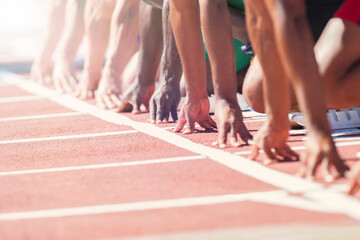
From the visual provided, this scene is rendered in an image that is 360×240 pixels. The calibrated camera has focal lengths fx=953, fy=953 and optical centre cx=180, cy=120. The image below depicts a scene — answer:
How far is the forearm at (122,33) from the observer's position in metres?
8.31

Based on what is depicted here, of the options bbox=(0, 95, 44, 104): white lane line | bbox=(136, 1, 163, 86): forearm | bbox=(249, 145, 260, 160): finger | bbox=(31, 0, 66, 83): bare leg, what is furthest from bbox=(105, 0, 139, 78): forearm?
bbox=(249, 145, 260, 160): finger

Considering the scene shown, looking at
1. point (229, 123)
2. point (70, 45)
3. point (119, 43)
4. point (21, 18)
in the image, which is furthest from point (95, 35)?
point (21, 18)

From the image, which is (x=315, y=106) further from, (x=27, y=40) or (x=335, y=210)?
(x=27, y=40)

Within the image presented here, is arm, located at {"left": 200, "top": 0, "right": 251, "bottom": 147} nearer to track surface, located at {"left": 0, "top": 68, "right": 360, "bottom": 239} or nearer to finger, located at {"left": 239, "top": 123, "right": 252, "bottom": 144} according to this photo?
finger, located at {"left": 239, "top": 123, "right": 252, "bottom": 144}

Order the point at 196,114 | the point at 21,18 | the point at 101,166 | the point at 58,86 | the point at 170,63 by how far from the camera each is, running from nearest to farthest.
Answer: the point at 101,166 → the point at 196,114 → the point at 170,63 → the point at 58,86 → the point at 21,18

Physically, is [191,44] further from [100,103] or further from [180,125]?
[100,103]

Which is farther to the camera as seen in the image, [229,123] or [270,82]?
[229,123]

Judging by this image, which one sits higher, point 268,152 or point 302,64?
point 302,64

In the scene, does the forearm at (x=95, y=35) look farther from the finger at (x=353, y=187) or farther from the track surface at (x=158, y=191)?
the finger at (x=353, y=187)

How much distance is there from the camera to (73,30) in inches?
412

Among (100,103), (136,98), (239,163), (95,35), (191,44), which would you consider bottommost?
(100,103)

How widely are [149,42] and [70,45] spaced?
132 inches

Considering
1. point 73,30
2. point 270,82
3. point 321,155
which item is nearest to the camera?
point 321,155

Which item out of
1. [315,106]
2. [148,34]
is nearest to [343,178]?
[315,106]
